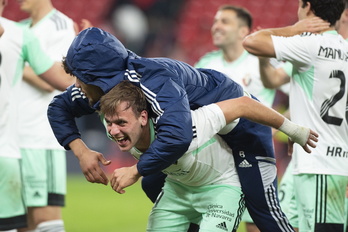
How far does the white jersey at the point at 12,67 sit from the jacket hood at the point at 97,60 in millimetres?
1313

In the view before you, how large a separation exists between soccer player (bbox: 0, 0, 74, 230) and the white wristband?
1961 millimetres

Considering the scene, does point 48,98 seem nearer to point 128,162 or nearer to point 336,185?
point 336,185

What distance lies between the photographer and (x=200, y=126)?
348 cm

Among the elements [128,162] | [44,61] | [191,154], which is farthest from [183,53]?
[191,154]

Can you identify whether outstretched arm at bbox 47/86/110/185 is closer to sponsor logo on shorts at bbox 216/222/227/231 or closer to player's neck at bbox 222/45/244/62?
sponsor logo on shorts at bbox 216/222/227/231

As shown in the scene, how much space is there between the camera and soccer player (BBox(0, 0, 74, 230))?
462 cm

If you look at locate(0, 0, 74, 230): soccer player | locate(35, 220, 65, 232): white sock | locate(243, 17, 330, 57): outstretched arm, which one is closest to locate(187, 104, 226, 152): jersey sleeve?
locate(243, 17, 330, 57): outstretched arm

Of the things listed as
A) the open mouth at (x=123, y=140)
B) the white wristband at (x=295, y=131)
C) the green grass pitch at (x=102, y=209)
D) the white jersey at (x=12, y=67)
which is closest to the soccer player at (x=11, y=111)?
the white jersey at (x=12, y=67)

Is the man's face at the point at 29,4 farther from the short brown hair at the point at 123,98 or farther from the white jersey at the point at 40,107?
the short brown hair at the point at 123,98

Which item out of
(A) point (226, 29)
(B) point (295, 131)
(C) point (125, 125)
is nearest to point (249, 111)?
(B) point (295, 131)

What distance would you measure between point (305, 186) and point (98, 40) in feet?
6.20

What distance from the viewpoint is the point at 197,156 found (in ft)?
12.6

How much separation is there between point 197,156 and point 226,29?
3705mm

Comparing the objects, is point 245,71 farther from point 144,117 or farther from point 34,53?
point 144,117
